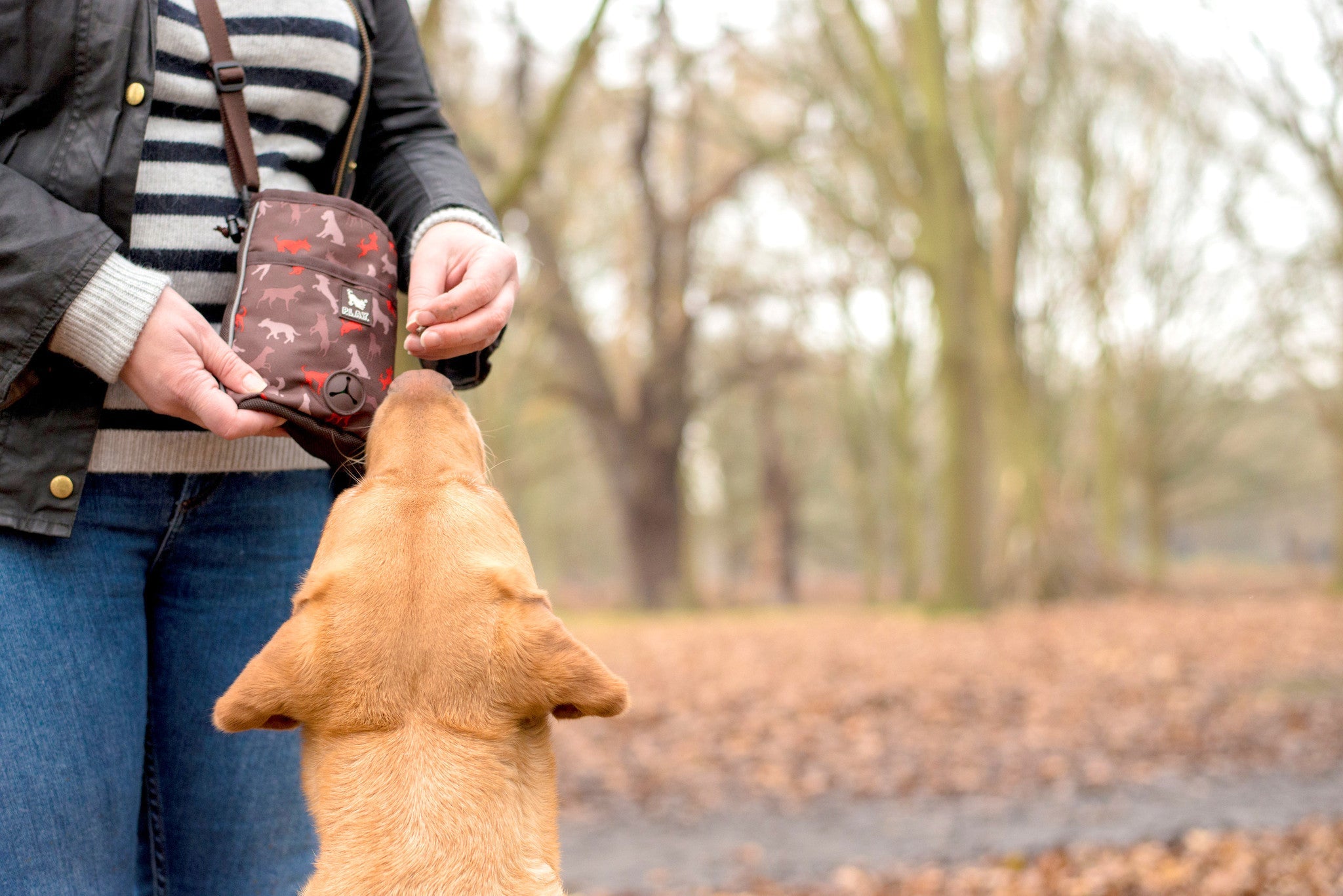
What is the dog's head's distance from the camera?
1.93m

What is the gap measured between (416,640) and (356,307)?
1.91ft

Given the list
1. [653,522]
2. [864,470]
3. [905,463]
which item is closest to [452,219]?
[653,522]

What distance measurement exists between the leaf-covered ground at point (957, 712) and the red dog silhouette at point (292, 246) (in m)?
4.35

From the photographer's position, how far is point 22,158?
5.80 ft

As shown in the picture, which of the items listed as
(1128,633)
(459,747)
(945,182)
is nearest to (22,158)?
(459,747)

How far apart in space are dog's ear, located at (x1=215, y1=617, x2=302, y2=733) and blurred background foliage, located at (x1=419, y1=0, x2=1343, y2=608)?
577 cm

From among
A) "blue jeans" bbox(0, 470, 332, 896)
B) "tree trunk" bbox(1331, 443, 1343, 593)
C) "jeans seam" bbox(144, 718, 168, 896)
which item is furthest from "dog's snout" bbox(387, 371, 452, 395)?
"tree trunk" bbox(1331, 443, 1343, 593)

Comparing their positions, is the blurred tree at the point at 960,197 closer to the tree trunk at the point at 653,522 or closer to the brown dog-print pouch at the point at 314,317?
the tree trunk at the point at 653,522

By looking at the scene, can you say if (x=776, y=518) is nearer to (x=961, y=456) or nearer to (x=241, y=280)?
(x=961, y=456)

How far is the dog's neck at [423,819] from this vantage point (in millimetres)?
1900

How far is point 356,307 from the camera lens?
201cm

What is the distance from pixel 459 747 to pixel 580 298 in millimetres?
19605

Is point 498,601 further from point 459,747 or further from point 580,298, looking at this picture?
point 580,298

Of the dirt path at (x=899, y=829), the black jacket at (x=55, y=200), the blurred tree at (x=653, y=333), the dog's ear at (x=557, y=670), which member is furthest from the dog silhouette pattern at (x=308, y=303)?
the blurred tree at (x=653, y=333)
